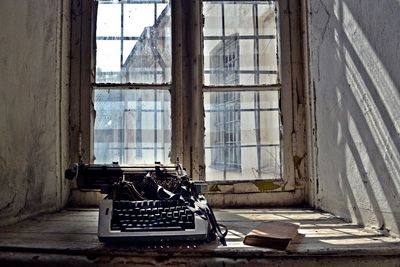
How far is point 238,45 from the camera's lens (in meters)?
1.62

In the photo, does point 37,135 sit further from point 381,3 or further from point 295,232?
point 381,3

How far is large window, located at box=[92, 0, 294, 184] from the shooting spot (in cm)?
156

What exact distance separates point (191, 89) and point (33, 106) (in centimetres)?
63

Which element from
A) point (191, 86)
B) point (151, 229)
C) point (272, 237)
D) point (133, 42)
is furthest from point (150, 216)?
point (133, 42)

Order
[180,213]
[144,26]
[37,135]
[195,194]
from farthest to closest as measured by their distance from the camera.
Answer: [144,26] < [37,135] < [195,194] < [180,213]

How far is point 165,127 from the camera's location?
1578 mm

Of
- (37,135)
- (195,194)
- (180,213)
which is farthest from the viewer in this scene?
(37,135)

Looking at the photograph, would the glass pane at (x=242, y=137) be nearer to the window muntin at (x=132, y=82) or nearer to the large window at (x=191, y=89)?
the large window at (x=191, y=89)

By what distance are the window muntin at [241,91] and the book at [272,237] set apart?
0.60 metres

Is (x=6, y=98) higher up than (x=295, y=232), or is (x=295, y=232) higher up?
(x=6, y=98)

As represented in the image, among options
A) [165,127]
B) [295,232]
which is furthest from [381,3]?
[165,127]

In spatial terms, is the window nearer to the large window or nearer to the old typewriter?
the large window

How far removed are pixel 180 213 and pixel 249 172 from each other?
2.27 ft

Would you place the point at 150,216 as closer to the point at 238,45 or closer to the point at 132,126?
the point at 132,126
